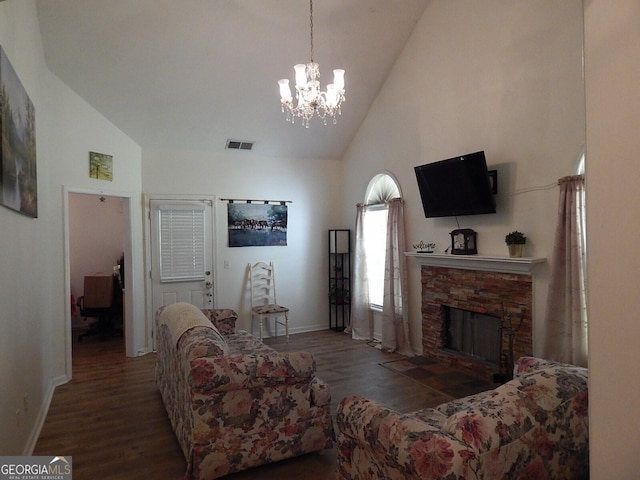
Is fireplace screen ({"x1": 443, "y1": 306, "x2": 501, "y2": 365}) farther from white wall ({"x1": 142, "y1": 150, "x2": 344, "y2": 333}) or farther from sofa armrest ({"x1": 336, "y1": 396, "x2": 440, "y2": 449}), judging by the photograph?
sofa armrest ({"x1": 336, "y1": 396, "x2": 440, "y2": 449})

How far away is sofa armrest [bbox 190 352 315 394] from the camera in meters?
2.40

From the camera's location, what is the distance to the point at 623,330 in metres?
1.10

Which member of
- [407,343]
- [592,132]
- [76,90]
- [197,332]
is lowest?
[407,343]

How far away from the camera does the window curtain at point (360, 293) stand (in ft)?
19.9

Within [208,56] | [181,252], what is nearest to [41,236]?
[181,252]

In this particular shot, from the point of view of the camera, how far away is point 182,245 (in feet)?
18.6

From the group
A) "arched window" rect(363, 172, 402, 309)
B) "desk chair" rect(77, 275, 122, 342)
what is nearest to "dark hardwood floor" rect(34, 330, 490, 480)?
"desk chair" rect(77, 275, 122, 342)

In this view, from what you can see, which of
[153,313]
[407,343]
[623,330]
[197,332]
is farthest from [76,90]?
[623,330]

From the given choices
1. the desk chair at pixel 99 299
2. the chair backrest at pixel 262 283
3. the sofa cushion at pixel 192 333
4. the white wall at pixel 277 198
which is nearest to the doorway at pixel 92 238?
the desk chair at pixel 99 299

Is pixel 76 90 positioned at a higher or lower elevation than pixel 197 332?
higher

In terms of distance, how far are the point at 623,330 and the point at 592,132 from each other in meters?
0.58

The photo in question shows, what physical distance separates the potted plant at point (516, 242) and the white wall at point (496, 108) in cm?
10

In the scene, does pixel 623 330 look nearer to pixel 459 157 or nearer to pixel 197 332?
pixel 197 332

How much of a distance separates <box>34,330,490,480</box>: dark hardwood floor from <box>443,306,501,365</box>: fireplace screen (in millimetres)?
768
